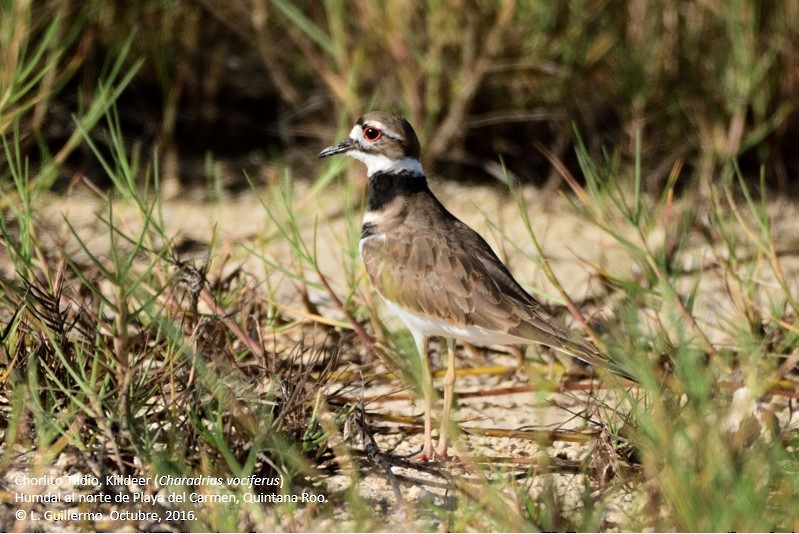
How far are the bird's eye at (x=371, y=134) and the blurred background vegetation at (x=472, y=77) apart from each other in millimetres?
1107

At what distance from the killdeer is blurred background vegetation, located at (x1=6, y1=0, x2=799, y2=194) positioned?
3.90 ft

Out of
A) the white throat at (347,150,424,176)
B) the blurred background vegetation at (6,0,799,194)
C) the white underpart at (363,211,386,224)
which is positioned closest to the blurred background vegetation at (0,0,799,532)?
the blurred background vegetation at (6,0,799,194)

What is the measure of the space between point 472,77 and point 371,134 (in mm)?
1388

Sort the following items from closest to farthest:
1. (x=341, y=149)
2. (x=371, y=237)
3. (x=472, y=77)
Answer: (x=371, y=237) → (x=341, y=149) → (x=472, y=77)

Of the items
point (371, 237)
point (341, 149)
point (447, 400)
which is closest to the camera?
point (447, 400)

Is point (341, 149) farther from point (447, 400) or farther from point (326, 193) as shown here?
point (326, 193)

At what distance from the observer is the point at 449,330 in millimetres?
3188

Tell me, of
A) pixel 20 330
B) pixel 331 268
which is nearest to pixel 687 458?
pixel 20 330

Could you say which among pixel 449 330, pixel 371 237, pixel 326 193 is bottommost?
pixel 449 330

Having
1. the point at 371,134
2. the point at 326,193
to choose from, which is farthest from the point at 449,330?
the point at 326,193

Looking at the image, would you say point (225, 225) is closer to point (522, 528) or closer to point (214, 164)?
point (214, 164)

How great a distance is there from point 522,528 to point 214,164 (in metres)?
3.43

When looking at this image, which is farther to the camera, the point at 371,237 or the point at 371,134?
the point at 371,134

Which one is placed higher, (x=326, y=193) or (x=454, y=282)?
(x=326, y=193)
